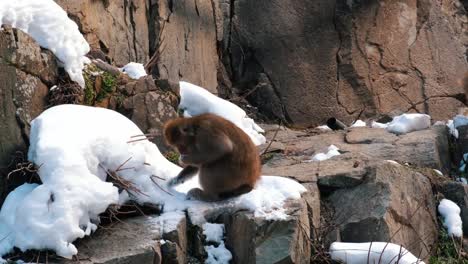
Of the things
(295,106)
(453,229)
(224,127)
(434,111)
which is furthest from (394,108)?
(224,127)

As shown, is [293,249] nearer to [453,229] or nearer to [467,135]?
[453,229]

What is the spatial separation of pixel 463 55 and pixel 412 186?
5012 mm

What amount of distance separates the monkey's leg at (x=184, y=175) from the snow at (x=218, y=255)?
1.81ft

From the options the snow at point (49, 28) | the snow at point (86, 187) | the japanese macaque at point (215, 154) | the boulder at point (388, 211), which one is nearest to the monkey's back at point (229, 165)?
the japanese macaque at point (215, 154)

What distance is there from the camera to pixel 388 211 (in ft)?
22.0

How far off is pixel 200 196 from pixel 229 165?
1.05ft

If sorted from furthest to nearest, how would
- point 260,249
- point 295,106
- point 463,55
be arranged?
point 463,55, point 295,106, point 260,249

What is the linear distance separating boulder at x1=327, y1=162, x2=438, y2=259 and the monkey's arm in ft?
4.16

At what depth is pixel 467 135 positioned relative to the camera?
9102 millimetres

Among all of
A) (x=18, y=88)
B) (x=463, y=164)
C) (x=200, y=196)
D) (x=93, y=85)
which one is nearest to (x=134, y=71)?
(x=93, y=85)

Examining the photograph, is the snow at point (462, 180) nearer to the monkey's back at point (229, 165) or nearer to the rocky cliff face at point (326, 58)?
the rocky cliff face at point (326, 58)

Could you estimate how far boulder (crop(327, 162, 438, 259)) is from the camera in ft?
21.9

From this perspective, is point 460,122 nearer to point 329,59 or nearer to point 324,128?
point 324,128

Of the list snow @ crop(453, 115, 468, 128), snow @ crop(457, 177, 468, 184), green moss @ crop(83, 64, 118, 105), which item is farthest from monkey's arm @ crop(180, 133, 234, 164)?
snow @ crop(453, 115, 468, 128)
